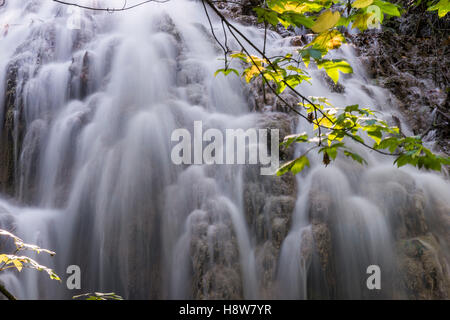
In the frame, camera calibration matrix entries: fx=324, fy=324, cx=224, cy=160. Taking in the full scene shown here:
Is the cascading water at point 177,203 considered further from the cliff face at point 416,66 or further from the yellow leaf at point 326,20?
the yellow leaf at point 326,20

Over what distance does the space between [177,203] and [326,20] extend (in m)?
3.52

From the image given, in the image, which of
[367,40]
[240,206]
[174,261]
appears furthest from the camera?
[367,40]

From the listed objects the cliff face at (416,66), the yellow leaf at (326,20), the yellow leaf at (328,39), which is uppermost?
the cliff face at (416,66)

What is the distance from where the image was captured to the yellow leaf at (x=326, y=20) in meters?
1.07

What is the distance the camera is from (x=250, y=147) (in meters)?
4.70

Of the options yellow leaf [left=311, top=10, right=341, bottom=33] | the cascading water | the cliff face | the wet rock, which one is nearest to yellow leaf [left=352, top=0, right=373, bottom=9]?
yellow leaf [left=311, top=10, right=341, bottom=33]

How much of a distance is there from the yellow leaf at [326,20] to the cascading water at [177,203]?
3.13 m

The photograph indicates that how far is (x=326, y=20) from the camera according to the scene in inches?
42.6

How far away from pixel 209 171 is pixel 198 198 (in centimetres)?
47

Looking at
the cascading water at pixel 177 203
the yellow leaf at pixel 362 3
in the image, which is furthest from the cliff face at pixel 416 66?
the yellow leaf at pixel 362 3

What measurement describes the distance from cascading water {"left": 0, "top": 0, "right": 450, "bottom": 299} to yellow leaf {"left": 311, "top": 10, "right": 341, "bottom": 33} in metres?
3.13

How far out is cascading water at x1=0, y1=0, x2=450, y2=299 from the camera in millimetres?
3820
